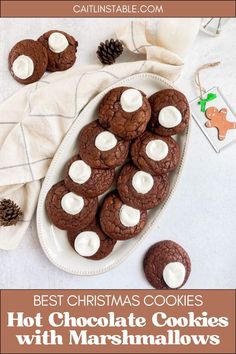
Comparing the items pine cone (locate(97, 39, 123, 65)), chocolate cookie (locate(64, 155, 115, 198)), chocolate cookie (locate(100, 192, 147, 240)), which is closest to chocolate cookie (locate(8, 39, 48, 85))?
pine cone (locate(97, 39, 123, 65))

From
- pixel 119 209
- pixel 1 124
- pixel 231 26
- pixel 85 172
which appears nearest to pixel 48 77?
pixel 1 124

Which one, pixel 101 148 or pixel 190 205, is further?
pixel 190 205

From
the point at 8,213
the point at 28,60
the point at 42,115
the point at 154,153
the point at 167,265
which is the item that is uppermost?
the point at 28,60

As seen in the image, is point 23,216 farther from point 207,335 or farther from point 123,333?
point 207,335

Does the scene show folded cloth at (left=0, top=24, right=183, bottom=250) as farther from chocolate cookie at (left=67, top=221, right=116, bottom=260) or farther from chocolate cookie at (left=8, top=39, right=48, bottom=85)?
chocolate cookie at (left=67, top=221, right=116, bottom=260)

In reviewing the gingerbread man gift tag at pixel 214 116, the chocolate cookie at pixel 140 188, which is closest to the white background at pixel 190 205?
the gingerbread man gift tag at pixel 214 116

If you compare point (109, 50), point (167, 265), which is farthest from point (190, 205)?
point (109, 50)

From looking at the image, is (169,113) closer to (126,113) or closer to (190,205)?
(126,113)

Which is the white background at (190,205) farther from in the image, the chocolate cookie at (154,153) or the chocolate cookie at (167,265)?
the chocolate cookie at (154,153)
